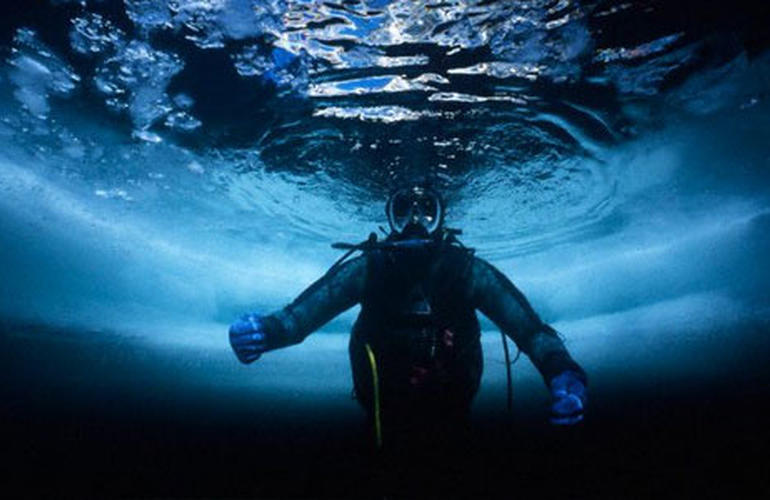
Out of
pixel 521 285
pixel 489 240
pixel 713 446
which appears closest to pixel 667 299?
pixel 521 285

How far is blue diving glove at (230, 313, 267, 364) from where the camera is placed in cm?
421

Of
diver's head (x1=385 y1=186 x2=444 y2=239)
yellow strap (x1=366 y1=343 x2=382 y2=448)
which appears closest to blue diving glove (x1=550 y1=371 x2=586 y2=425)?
yellow strap (x1=366 y1=343 x2=382 y2=448)

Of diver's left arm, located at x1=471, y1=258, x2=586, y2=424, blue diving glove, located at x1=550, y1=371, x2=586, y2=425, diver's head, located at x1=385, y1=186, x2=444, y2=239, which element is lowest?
blue diving glove, located at x1=550, y1=371, x2=586, y2=425

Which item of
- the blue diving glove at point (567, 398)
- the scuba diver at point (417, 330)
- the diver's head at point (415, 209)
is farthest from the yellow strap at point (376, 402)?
the diver's head at point (415, 209)

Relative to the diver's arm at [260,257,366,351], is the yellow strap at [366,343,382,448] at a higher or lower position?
lower

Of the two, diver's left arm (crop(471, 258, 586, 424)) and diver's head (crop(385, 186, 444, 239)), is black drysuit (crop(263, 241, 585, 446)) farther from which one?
diver's head (crop(385, 186, 444, 239))

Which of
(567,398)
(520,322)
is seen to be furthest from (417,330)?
(567,398)

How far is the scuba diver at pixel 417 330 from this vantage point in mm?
4332

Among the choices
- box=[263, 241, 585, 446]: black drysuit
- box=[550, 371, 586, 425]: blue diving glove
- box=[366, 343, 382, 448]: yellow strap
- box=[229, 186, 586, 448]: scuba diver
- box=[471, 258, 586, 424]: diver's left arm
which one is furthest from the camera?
box=[263, 241, 585, 446]: black drysuit

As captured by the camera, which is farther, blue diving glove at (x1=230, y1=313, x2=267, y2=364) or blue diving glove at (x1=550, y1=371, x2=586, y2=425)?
blue diving glove at (x1=230, y1=313, x2=267, y2=364)

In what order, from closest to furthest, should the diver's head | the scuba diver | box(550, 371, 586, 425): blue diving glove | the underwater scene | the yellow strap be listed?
1. box(550, 371, 586, 425): blue diving glove
2. the yellow strap
3. the scuba diver
4. the underwater scene
5. the diver's head

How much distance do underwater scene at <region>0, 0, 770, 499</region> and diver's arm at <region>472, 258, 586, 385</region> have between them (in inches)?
3.5

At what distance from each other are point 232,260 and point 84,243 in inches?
297

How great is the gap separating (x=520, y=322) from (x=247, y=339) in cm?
342
